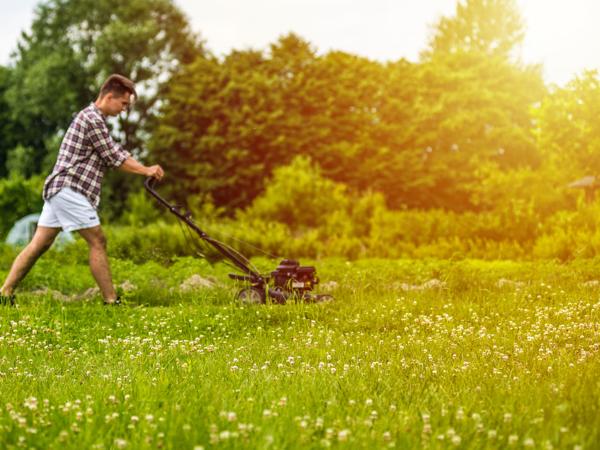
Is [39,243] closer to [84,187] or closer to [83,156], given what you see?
[84,187]

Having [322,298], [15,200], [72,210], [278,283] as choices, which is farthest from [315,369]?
[15,200]

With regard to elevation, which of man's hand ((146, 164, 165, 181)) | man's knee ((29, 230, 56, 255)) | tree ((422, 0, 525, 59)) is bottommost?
man's knee ((29, 230, 56, 255))

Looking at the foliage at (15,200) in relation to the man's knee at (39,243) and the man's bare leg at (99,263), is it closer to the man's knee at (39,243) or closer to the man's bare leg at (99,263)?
the man's knee at (39,243)

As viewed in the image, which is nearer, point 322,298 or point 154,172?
point 154,172

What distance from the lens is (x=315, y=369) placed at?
480 cm

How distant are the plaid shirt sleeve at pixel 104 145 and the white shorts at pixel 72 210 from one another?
19.3 inches

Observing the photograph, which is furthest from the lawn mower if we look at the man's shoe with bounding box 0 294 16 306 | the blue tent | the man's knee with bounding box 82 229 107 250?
the blue tent

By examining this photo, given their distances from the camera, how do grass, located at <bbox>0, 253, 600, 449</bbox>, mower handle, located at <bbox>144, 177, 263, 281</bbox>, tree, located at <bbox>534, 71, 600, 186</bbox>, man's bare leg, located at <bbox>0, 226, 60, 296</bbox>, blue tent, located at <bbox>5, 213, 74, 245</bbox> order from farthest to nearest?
tree, located at <bbox>534, 71, 600, 186</bbox>, blue tent, located at <bbox>5, 213, 74, 245</bbox>, mower handle, located at <bbox>144, 177, 263, 281</bbox>, man's bare leg, located at <bbox>0, 226, 60, 296</bbox>, grass, located at <bbox>0, 253, 600, 449</bbox>

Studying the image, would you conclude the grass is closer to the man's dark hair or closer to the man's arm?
the man's arm

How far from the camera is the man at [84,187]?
27.5ft

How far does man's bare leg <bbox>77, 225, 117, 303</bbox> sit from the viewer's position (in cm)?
836

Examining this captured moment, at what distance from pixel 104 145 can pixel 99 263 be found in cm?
126

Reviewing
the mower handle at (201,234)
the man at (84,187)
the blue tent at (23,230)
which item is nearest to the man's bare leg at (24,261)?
the man at (84,187)

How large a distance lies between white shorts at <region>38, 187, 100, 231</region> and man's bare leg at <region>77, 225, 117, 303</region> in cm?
10
